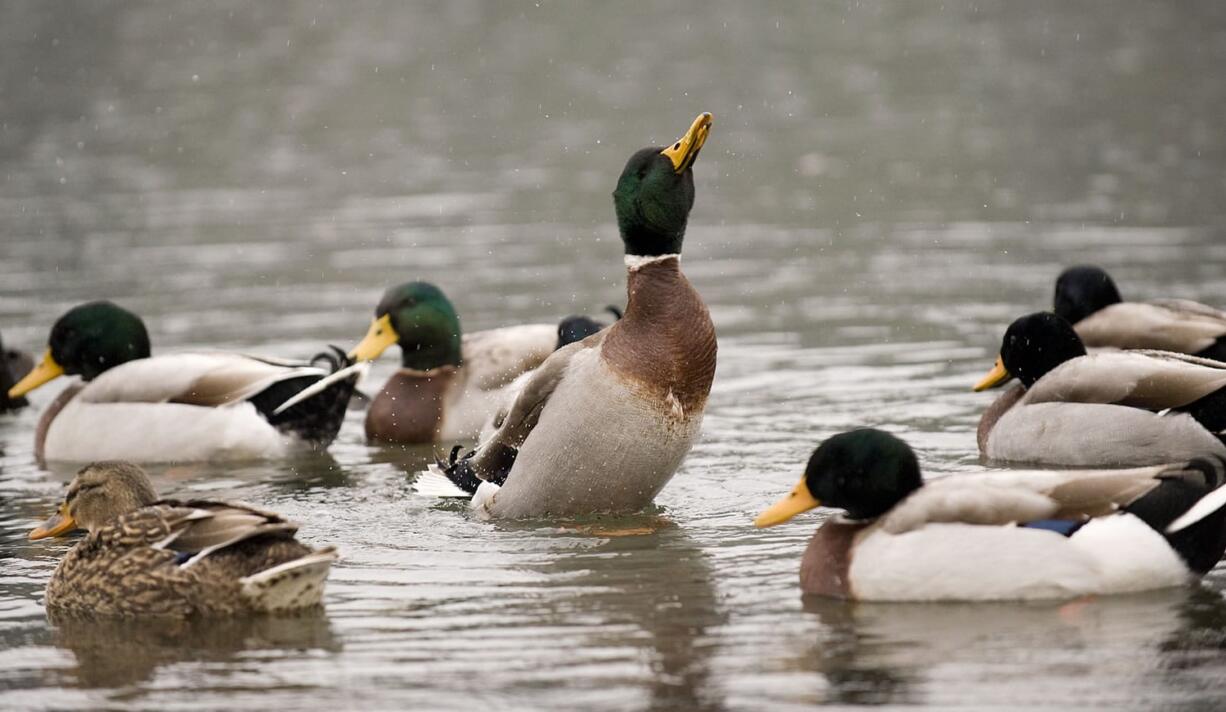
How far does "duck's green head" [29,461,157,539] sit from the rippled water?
0.42m

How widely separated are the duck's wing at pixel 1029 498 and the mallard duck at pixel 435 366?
4100 millimetres

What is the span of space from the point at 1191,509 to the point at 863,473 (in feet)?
3.29

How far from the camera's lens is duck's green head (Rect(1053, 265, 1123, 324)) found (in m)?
10.1

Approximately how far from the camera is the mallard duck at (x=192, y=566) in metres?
6.50

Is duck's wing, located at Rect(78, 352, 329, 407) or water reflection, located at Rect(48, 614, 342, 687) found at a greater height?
duck's wing, located at Rect(78, 352, 329, 407)

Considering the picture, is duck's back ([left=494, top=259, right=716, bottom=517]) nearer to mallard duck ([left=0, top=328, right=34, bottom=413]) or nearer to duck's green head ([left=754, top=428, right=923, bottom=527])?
duck's green head ([left=754, top=428, right=923, bottom=527])

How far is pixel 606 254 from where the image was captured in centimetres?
1520

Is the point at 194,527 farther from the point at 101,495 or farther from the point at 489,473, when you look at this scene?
the point at 489,473

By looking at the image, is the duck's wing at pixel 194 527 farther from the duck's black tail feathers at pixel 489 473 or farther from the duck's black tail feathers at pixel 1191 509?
the duck's black tail feathers at pixel 1191 509

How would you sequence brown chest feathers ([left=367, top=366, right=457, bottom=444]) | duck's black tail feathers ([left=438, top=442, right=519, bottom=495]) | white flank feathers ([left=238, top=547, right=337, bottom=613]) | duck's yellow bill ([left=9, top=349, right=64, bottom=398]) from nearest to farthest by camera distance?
white flank feathers ([left=238, top=547, right=337, bottom=613])
duck's black tail feathers ([left=438, top=442, right=519, bottom=495])
brown chest feathers ([left=367, top=366, right=457, bottom=444])
duck's yellow bill ([left=9, top=349, right=64, bottom=398])

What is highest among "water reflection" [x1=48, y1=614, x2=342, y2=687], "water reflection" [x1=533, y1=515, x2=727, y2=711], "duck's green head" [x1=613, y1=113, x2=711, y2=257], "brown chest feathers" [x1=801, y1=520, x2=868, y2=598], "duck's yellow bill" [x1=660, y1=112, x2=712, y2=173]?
"duck's yellow bill" [x1=660, y1=112, x2=712, y2=173]

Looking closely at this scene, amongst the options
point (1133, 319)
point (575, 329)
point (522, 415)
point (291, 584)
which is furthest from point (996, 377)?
point (291, 584)

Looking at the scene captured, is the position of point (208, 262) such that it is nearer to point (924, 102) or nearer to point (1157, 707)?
point (924, 102)

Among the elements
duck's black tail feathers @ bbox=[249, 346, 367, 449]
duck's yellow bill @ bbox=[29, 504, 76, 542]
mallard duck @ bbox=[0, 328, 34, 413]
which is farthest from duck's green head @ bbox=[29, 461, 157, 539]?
mallard duck @ bbox=[0, 328, 34, 413]
